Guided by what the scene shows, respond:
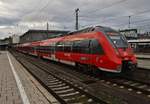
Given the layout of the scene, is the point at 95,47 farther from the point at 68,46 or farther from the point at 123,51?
the point at 68,46

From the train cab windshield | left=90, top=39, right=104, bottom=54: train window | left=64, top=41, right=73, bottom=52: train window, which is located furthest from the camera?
left=64, top=41, right=73, bottom=52: train window

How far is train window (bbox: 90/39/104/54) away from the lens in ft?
47.1

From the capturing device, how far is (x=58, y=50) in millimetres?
24172

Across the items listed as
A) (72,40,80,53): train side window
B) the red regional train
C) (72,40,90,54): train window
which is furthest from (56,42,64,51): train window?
the red regional train

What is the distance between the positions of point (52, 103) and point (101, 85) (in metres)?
4.07

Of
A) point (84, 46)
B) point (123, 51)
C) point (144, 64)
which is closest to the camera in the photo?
point (123, 51)

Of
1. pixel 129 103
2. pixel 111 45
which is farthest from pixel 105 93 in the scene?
pixel 111 45

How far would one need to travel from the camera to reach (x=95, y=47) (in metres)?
14.8

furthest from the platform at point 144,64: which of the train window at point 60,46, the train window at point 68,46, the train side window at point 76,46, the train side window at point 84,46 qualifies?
the train window at point 60,46

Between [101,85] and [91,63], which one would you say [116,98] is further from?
[91,63]

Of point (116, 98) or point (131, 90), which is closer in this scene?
point (116, 98)

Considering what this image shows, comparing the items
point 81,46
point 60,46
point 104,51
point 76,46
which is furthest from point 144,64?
point 104,51

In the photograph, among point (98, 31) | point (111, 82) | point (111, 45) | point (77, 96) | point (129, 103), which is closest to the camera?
point (129, 103)

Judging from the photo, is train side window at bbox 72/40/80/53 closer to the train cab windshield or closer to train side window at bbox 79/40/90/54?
train side window at bbox 79/40/90/54
